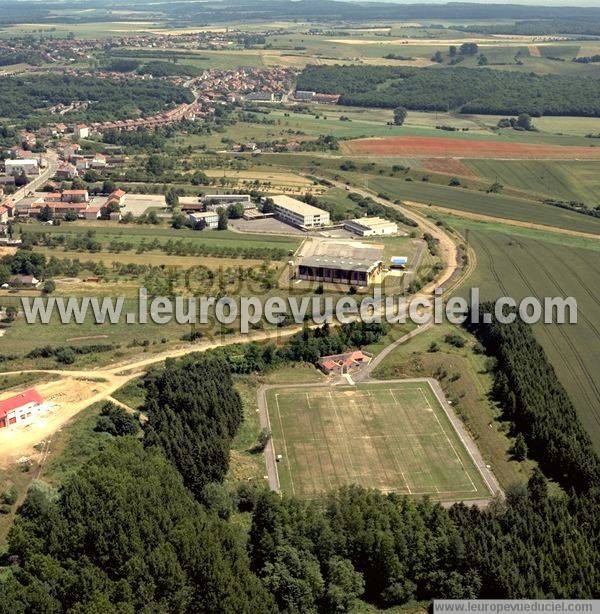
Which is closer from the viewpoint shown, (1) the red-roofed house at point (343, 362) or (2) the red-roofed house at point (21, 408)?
(2) the red-roofed house at point (21, 408)

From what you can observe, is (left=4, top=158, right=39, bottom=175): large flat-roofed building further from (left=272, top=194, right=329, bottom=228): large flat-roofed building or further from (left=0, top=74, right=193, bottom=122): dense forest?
(left=272, top=194, right=329, bottom=228): large flat-roofed building

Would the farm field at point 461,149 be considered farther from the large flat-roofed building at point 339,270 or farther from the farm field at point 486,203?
the large flat-roofed building at point 339,270

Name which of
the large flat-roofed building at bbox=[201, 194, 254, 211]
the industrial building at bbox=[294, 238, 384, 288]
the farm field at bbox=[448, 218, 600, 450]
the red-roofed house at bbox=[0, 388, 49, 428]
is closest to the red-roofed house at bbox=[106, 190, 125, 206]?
the large flat-roofed building at bbox=[201, 194, 254, 211]

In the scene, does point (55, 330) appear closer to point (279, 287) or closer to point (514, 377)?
point (279, 287)

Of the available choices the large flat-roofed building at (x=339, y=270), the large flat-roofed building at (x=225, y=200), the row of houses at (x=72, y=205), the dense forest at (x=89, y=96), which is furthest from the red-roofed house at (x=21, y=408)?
the dense forest at (x=89, y=96)

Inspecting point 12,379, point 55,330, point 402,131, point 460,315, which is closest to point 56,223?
point 55,330

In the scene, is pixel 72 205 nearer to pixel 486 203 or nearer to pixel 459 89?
pixel 486 203
